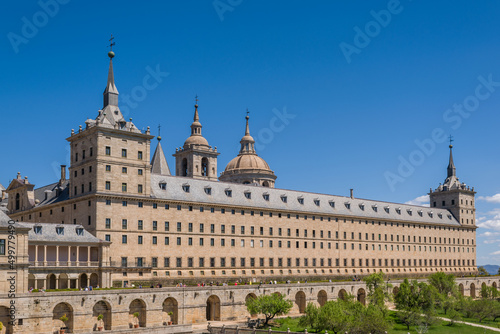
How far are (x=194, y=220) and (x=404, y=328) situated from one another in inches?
1381

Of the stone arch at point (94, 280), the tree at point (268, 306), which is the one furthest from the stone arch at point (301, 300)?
the stone arch at point (94, 280)

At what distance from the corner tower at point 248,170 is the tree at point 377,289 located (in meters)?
44.0

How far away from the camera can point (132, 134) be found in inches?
3546

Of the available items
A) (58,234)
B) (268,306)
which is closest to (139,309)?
(58,234)

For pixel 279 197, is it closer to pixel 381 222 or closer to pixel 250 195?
pixel 250 195

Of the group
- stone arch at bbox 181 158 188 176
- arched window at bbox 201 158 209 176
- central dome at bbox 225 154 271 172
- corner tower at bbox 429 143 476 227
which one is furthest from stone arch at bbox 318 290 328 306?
corner tower at bbox 429 143 476 227

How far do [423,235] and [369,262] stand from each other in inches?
858

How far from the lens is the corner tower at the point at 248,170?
144 meters

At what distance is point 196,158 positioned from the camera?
452 feet

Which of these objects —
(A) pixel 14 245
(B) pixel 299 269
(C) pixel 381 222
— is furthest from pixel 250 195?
(A) pixel 14 245

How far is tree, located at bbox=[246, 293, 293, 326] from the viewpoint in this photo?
81375mm

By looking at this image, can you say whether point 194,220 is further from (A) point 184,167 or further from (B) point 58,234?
(A) point 184,167

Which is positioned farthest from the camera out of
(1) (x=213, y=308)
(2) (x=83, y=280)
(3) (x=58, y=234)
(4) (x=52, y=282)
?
(1) (x=213, y=308)

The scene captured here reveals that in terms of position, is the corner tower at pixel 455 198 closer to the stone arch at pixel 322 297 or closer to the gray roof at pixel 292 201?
the gray roof at pixel 292 201
